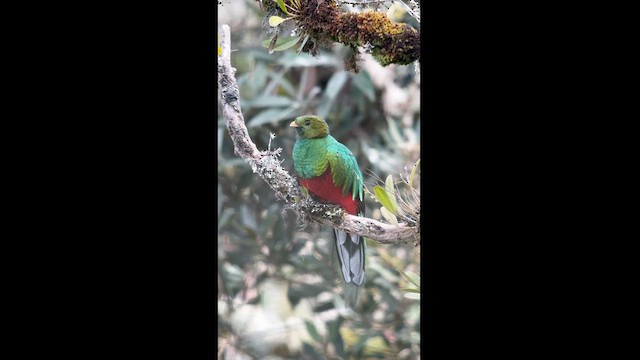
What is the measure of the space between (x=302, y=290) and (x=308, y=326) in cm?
12

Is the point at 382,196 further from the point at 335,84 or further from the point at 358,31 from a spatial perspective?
the point at 335,84

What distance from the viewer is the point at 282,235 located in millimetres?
2131

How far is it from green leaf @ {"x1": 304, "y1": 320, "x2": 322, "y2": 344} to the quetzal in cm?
29

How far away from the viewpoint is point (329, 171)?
1.97 meters

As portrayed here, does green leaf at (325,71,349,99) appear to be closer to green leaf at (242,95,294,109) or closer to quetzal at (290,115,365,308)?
green leaf at (242,95,294,109)

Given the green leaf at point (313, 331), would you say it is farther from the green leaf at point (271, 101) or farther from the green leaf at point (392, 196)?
the green leaf at point (271, 101)

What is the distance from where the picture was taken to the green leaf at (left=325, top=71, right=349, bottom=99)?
2313mm

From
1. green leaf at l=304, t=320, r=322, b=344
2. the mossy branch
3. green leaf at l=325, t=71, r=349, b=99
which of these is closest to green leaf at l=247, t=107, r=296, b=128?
green leaf at l=325, t=71, r=349, b=99

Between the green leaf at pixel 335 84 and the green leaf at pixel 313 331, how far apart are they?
679mm

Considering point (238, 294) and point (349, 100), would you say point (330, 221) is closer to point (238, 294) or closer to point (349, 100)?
point (238, 294)

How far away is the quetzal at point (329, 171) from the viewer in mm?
1962

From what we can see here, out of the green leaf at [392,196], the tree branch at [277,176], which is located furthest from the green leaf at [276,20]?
the green leaf at [392,196]
